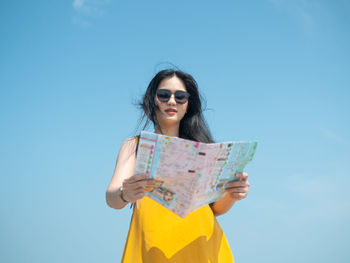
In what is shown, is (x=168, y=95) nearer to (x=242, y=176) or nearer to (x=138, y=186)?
(x=242, y=176)

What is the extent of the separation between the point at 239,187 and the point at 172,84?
128cm

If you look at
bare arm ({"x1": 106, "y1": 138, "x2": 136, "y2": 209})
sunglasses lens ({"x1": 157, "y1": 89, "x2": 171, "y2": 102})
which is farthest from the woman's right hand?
sunglasses lens ({"x1": 157, "y1": 89, "x2": 171, "y2": 102})

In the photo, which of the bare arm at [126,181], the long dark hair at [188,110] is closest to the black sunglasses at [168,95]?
the long dark hair at [188,110]

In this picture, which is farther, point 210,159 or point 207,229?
point 207,229

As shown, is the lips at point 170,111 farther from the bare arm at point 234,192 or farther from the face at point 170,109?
the bare arm at point 234,192

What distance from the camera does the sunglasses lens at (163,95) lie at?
10.2 ft

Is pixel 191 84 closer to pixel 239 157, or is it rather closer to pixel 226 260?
pixel 239 157

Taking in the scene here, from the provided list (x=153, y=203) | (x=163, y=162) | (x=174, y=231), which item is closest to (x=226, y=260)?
(x=174, y=231)

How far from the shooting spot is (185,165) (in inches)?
81.6

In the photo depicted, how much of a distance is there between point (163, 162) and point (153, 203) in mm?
743

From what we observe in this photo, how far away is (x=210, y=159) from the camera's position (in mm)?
2129

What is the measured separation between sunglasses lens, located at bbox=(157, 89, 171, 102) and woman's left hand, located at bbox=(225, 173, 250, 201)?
42.5 inches

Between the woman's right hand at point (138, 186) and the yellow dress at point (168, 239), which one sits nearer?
the woman's right hand at point (138, 186)

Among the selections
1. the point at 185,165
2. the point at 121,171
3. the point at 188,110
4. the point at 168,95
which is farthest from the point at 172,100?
the point at 185,165
